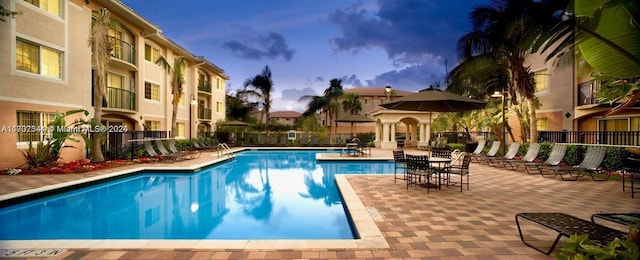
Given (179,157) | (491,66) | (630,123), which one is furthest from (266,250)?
(630,123)

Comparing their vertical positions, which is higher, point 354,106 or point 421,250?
point 354,106

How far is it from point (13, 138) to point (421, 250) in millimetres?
14492

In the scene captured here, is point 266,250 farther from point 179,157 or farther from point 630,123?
point 630,123

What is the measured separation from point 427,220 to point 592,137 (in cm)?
1441

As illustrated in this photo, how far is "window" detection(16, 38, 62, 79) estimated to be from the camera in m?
11.5

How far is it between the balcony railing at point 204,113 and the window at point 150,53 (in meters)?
7.31

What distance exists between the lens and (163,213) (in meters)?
7.10

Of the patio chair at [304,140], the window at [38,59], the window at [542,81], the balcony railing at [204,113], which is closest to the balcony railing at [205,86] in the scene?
the balcony railing at [204,113]

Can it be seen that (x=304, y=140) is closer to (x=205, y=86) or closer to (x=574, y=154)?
(x=205, y=86)

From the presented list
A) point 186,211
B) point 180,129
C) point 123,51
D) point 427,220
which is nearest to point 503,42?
point 427,220

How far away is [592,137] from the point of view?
14.4m

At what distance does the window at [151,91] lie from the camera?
19.5 meters

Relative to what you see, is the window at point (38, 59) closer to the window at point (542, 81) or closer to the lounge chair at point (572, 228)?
the lounge chair at point (572, 228)

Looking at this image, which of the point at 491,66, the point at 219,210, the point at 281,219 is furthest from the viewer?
the point at 491,66
